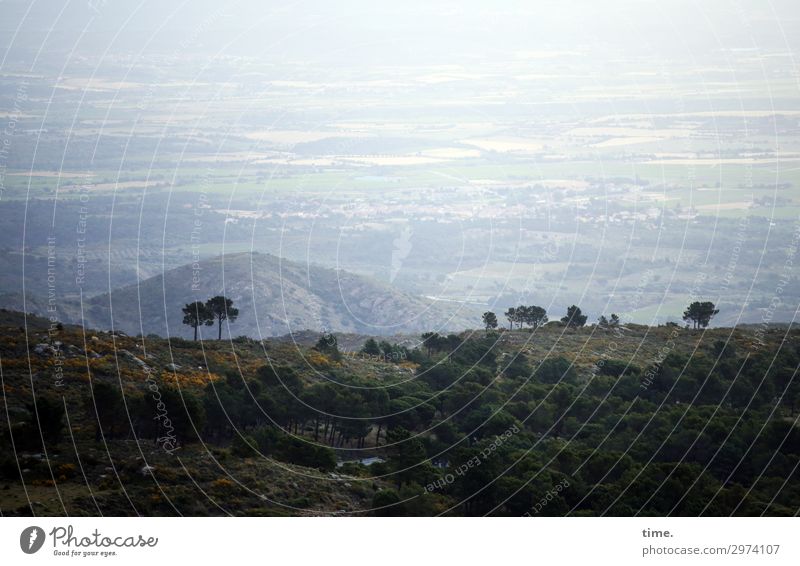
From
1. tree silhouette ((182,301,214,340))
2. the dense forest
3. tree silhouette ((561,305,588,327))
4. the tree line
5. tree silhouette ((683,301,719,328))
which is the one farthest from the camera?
tree silhouette ((683,301,719,328))

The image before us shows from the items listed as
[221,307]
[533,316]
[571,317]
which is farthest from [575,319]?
[221,307]

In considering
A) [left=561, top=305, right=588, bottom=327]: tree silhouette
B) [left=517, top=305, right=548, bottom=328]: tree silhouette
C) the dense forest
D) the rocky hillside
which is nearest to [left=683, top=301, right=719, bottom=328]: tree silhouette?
[left=561, top=305, right=588, bottom=327]: tree silhouette

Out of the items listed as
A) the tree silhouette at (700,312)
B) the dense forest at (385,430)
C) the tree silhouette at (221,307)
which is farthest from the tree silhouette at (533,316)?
the tree silhouette at (221,307)

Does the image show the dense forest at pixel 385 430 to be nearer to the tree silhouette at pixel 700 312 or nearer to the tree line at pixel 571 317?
the tree line at pixel 571 317

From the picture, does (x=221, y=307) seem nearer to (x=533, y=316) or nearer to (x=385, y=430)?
(x=385, y=430)

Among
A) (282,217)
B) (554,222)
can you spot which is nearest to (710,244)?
(554,222)

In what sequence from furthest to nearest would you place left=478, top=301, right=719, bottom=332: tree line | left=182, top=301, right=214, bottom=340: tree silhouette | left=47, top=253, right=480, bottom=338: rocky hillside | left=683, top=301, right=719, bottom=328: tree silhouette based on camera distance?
left=47, top=253, right=480, bottom=338: rocky hillside → left=683, top=301, right=719, bottom=328: tree silhouette → left=478, top=301, right=719, bottom=332: tree line → left=182, top=301, right=214, bottom=340: tree silhouette

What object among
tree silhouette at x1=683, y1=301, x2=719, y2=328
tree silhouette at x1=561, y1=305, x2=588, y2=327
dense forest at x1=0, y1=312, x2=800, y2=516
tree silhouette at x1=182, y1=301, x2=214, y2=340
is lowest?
dense forest at x1=0, y1=312, x2=800, y2=516

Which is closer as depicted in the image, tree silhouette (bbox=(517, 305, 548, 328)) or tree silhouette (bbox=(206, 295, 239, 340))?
tree silhouette (bbox=(206, 295, 239, 340))

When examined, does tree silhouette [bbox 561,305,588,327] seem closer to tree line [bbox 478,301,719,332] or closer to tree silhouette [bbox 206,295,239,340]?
tree line [bbox 478,301,719,332]
